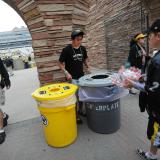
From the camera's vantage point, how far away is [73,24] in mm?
3289

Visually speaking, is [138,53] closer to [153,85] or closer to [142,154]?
[142,154]

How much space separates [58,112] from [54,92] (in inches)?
9.6

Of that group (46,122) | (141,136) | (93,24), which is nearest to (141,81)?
(141,136)

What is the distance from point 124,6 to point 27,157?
5221 millimetres

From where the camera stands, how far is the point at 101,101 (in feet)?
8.11

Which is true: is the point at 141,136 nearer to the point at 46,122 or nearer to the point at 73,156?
the point at 73,156

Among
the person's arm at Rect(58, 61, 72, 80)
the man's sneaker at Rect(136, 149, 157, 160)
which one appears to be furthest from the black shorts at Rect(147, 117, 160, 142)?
the person's arm at Rect(58, 61, 72, 80)

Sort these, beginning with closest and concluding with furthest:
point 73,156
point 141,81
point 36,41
Result: point 141,81, point 73,156, point 36,41

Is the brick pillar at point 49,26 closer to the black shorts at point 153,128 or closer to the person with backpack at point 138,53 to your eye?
the person with backpack at point 138,53

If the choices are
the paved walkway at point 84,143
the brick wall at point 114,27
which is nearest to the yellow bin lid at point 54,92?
the paved walkway at point 84,143

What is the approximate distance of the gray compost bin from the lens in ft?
7.98

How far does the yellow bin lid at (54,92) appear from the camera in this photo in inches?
86.7

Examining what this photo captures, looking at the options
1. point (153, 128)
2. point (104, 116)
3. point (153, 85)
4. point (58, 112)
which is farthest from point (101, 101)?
point (153, 85)

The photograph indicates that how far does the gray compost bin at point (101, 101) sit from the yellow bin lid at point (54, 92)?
0.73 ft
